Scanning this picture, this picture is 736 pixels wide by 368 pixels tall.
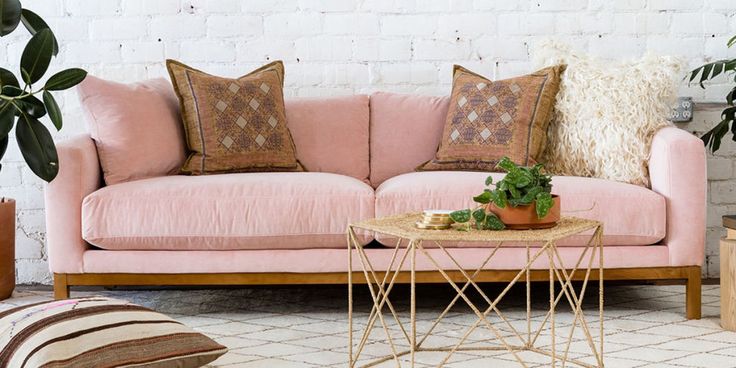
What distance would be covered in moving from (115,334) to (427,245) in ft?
3.76

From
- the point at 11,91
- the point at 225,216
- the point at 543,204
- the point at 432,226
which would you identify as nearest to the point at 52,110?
the point at 11,91

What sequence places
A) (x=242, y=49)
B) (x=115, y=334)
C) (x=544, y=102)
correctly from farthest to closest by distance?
(x=242, y=49) → (x=544, y=102) → (x=115, y=334)

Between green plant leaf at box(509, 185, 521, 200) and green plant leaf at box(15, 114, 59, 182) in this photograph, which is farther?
green plant leaf at box(15, 114, 59, 182)

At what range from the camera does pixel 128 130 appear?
3689 mm

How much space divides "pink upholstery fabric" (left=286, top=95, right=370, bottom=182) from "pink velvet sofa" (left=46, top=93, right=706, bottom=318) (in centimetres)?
55

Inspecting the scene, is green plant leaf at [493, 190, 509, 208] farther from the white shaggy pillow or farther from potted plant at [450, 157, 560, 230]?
the white shaggy pillow

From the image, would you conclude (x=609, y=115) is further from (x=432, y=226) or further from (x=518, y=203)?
(x=432, y=226)

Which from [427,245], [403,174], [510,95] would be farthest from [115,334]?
[510,95]

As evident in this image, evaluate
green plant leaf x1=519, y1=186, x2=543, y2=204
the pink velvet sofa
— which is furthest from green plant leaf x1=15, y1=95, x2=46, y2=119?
green plant leaf x1=519, y1=186, x2=543, y2=204

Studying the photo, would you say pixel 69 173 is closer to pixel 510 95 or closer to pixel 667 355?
pixel 510 95

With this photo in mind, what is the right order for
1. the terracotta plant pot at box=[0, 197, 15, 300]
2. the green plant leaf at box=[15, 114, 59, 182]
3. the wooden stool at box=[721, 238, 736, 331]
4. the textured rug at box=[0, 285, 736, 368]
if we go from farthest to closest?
the terracotta plant pot at box=[0, 197, 15, 300] < the green plant leaf at box=[15, 114, 59, 182] < the wooden stool at box=[721, 238, 736, 331] < the textured rug at box=[0, 285, 736, 368]

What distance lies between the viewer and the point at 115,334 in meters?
2.72

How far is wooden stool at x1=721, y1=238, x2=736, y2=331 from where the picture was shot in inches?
127

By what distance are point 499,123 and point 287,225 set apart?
0.98 meters
